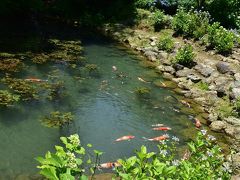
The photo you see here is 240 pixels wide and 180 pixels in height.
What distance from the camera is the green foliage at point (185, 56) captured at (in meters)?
15.5

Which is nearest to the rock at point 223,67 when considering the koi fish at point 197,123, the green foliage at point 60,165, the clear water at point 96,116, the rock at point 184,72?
the rock at point 184,72

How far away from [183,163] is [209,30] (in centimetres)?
1292

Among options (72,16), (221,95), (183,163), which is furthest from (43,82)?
(72,16)

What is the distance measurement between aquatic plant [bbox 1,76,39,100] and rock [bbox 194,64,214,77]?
270 inches

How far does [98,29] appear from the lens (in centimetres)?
2008

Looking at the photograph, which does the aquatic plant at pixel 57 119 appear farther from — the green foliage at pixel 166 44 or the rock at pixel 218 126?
the green foliage at pixel 166 44

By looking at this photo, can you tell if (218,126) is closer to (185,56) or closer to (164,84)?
(164,84)

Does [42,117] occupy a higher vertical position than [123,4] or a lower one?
lower

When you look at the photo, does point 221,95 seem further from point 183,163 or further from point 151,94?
point 183,163

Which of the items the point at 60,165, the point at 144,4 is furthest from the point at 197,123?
Answer: the point at 144,4

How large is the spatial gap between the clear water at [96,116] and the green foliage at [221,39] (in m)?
3.37

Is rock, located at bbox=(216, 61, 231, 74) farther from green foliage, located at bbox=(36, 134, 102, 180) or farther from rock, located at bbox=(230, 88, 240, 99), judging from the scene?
green foliage, located at bbox=(36, 134, 102, 180)

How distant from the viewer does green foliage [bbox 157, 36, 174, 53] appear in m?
17.0

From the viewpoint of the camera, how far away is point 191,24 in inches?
694
